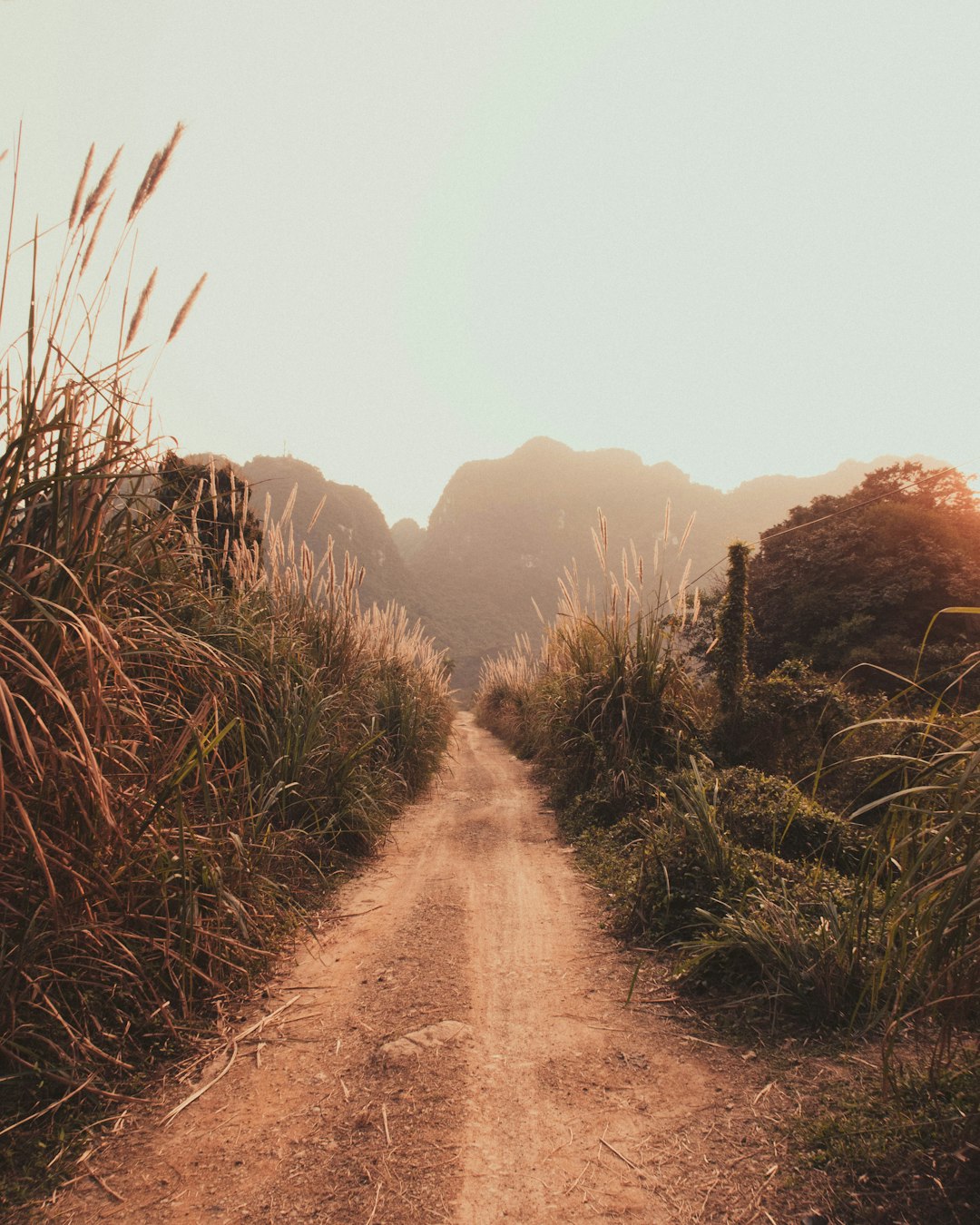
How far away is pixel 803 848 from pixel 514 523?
121 m

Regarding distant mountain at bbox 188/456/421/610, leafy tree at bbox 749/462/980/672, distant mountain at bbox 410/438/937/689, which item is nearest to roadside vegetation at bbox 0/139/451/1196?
leafy tree at bbox 749/462/980/672

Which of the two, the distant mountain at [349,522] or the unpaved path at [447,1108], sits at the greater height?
the distant mountain at [349,522]

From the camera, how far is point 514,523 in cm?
12331

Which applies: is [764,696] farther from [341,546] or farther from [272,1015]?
[341,546]

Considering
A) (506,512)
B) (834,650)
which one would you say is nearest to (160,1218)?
(834,650)

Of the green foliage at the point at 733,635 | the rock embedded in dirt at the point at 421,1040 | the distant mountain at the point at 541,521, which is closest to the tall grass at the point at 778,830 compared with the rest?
the green foliage at the point at 733,635

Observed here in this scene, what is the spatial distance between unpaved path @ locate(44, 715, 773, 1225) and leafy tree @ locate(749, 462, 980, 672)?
9846 mm

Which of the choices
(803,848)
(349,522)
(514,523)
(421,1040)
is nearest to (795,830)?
(803,848)

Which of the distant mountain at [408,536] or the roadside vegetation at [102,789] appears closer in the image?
the roadside vegetation at [102,789]

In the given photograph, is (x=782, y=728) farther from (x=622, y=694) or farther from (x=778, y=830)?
(x=778, y=830)

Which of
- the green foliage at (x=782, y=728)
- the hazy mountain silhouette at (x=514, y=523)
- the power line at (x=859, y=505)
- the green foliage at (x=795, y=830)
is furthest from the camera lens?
the hazy mountain silhouette at (x=514, y=523)

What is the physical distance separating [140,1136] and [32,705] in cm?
131

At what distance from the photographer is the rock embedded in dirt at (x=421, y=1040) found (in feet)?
7.18

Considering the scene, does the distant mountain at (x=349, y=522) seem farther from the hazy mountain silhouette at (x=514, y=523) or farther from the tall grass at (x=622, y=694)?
the tall grass at (x=622, y=694)
